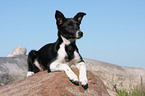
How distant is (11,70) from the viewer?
28.3 feet

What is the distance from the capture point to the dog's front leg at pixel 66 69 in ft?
14.3

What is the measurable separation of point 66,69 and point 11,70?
196 inches

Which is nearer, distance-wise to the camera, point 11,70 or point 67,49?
point 67,49

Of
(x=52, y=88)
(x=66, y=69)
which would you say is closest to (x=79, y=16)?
(x=66, y=69)

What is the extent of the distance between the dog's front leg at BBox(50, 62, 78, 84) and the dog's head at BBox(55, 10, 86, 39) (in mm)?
771

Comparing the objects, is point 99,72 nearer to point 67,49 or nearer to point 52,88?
point 67,49

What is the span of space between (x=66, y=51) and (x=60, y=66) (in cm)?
48

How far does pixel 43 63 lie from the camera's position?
229 inches

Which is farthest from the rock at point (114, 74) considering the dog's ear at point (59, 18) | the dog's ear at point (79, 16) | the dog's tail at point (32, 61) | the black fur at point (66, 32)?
the dog's ear at point (59, 18)

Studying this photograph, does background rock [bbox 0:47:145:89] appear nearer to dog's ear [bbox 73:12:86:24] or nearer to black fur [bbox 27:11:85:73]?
black fur [bbox 27:11:85:73]

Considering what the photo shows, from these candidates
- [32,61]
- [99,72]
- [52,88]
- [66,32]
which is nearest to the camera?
[52,88]

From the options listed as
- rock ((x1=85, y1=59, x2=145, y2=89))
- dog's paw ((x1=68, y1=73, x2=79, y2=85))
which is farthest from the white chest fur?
rock ((x1=85, y1=59, x2=145, y2=89))

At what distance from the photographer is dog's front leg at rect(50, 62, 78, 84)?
4.34 metres

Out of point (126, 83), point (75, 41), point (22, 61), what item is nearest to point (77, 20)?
point (75, 41)
